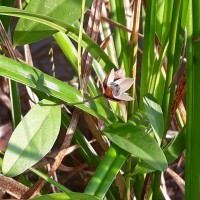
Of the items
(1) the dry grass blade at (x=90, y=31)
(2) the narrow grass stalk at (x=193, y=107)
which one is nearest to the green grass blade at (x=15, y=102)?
(1) the dry grass blade at (x=90, y=31)

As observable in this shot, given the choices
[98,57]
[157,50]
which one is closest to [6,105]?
[157,50]

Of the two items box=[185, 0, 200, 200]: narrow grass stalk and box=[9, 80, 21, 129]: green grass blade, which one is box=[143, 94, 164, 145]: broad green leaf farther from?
box=[9, 80, 21, 129]: green grass blade

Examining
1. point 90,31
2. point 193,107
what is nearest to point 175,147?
point 193,107

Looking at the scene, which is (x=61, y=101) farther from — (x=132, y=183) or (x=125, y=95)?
(x=132, y=183)

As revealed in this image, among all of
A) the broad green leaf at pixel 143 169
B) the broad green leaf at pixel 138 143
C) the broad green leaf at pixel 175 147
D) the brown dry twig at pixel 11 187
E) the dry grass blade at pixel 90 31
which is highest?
the dry grass blade at pixel 90 31

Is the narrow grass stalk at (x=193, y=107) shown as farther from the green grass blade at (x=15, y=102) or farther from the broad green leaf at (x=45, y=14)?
the green grass blade at (x=15, y=102)

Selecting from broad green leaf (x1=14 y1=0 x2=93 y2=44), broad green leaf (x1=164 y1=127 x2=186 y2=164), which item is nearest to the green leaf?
broad green leaf (x1=14 y1=0 x2=93 y2=44)
